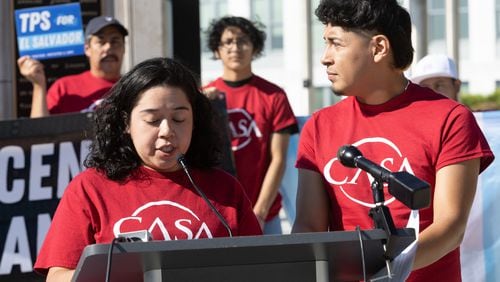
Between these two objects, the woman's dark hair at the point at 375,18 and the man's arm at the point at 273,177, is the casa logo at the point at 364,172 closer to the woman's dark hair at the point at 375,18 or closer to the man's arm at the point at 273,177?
the woman's dark hair at the point at 375,18

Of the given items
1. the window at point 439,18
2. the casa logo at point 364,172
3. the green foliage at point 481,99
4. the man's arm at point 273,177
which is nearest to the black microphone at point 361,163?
the casa logo at point 364,172

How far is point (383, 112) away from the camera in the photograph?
390cm

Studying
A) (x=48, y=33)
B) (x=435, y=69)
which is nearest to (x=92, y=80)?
(x=48, y=33)

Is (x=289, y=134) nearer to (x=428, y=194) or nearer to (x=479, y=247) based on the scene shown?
(x=479, y=247)

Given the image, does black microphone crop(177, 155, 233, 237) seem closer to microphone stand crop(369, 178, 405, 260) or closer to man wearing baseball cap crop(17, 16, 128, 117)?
microphone stand crop(369, 178, 405, 260)

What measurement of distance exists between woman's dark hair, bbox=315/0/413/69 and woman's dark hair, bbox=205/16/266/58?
3696 millimetres

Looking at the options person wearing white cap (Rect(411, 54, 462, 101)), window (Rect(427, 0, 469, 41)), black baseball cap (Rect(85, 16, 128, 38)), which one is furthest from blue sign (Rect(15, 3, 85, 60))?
window (Rect(427, 0, 469, 41))

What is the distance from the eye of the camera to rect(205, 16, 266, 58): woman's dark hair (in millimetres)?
7641

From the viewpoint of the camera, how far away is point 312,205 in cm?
389

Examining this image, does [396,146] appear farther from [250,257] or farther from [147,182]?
[250,257]

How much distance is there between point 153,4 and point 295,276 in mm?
6248

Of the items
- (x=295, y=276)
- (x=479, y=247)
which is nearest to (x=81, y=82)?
(x=479, y=247)

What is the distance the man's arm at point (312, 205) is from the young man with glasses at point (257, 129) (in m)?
3.12

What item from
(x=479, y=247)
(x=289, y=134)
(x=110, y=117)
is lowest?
(x=479, y=247)
